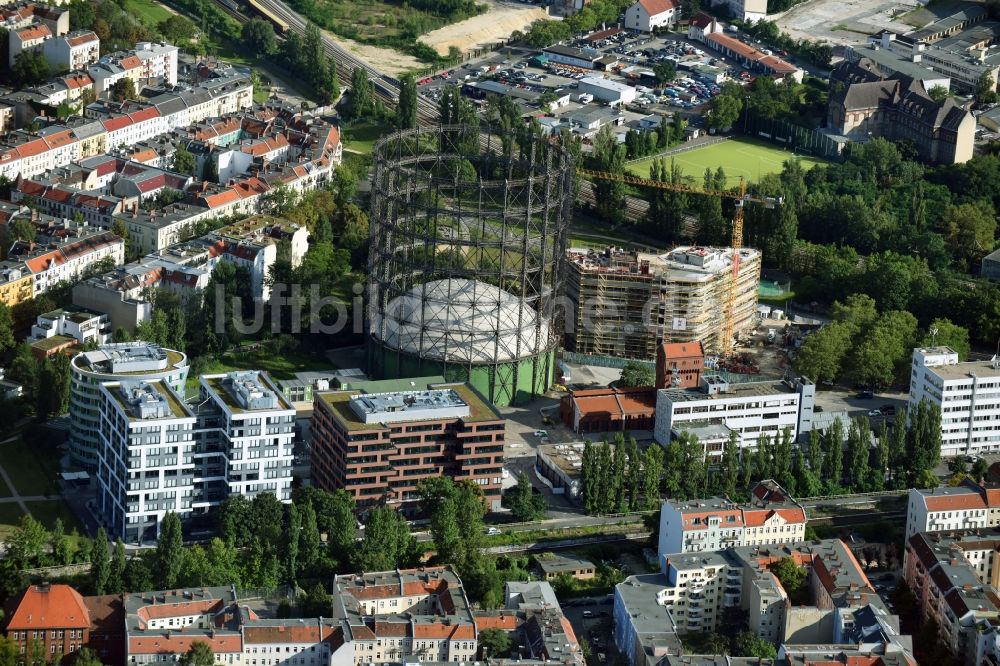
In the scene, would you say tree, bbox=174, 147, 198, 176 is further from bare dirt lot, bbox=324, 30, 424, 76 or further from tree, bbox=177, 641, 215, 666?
tree, bbox=177, 641, 215, 666

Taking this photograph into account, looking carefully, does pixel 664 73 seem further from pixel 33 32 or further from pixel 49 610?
pixel 49 610

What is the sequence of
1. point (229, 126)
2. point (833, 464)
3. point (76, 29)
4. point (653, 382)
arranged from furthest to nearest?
point (76, 29), point (229, 126), point (653, 382), point (833, 464)

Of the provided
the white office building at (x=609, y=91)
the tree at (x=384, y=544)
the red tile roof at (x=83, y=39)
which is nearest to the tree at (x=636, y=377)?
the tree at (x=384, y=544)

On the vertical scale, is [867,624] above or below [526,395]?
above

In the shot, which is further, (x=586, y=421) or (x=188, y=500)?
(x=586, y=421)

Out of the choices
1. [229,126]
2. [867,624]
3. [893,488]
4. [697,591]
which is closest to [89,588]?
[697,591]

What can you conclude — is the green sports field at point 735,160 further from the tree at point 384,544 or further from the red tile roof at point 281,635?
the red tile roof at point 281,635

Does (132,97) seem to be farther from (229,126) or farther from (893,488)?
(893,488)
